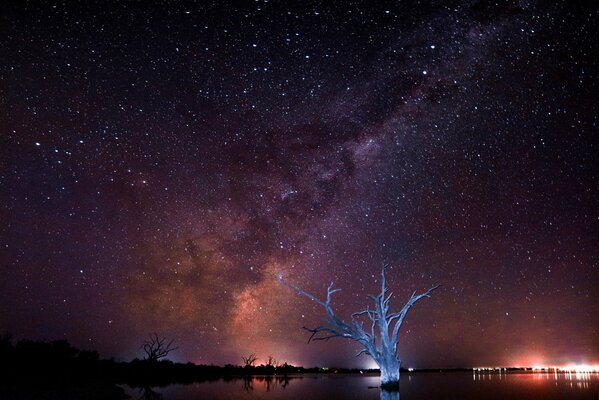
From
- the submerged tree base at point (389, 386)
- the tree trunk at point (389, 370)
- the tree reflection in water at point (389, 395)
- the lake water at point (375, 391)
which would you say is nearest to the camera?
the tree reflection in water at point (389, 395)

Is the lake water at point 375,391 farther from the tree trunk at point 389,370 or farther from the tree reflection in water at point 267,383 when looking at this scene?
the tree trunk at point 389,370

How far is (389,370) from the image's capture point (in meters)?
28.1

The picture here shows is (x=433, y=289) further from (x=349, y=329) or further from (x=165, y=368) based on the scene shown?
(x=165, y=368)

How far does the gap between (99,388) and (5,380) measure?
467 cm

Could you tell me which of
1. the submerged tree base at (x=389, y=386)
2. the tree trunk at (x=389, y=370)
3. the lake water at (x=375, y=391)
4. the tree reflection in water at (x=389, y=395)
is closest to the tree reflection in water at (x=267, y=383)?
the lake water at (x=375, y=391)

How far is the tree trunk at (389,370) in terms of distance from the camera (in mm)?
28031

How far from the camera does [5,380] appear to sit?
21.6m

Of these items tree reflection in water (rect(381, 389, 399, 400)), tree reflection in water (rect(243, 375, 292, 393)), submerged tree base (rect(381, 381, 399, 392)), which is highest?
tree reflection in water (rect(381, 389, 399, 400))

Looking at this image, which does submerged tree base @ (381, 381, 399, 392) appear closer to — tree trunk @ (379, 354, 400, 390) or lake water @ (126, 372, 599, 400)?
tree trunk @ (379, 354, 400, 390)

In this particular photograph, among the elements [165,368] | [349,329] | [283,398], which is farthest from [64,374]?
[165,368]

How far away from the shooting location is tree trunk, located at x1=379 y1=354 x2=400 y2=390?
92.0ft

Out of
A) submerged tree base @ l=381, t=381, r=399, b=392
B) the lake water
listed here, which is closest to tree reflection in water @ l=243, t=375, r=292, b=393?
the lake water

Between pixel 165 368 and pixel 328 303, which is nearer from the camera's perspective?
pixel 328 303

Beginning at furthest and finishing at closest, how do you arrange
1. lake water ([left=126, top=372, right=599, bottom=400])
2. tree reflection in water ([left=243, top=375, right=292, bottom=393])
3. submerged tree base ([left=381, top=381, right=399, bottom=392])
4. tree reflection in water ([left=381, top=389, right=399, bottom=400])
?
tree reflection in water ([left=243, top=375, right=292, bottom=393]), submerged tree base ([left=381, top=381, right=399, bottom=392]), lake water ([left=126, top=372, right=599, bottom=400]), tree reflection in water ([left=381, top=389, right=399, bottom=400])
